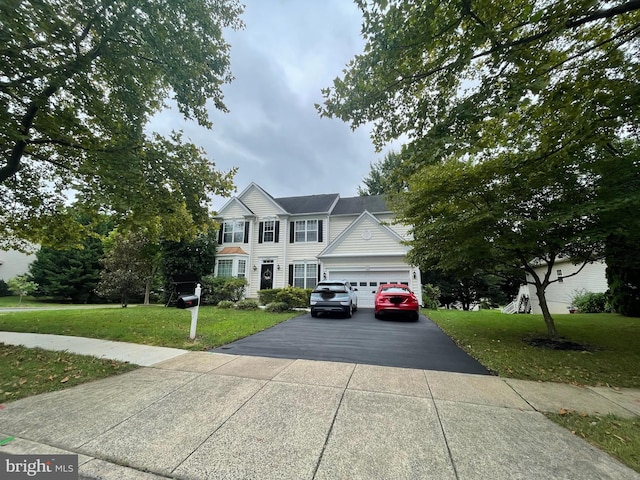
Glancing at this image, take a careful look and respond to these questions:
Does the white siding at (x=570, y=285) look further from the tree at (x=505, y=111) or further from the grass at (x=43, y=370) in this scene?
the grass at (x=43, y=370)

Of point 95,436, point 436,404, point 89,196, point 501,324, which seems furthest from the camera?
point 501,324

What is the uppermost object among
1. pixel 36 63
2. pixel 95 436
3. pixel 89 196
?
pixel 36 63

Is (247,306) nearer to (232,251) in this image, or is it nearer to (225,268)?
(225,268)

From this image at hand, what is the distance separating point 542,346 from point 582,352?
0.75 m

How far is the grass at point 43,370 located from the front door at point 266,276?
13.2 meters

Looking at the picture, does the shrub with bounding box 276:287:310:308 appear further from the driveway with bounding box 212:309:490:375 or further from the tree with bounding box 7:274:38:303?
the tree with bounding box 7:274:38:303

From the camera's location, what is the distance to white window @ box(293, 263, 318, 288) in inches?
715

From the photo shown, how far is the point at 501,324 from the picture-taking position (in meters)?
10.0

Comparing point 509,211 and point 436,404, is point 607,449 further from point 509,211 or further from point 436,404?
point 509,211

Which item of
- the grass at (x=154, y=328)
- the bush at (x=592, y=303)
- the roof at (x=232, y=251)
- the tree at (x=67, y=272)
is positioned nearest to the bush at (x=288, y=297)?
the grass at (x=154, y=328)

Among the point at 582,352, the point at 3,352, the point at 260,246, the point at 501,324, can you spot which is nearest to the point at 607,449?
the point at 582,352

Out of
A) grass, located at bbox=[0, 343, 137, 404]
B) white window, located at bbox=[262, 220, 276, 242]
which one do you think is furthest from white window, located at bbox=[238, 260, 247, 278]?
grass, located at bbox=[0, 343, 137, 404]

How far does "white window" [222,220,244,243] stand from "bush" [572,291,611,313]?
2176cm

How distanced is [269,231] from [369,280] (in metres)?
8.37
